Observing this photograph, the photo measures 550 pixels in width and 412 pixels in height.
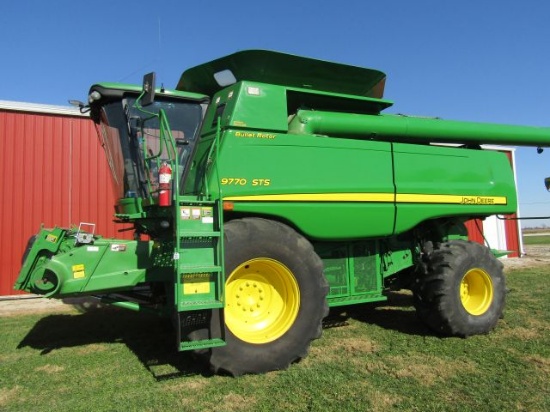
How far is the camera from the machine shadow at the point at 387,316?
5.78 m

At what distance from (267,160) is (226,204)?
25.4 inches

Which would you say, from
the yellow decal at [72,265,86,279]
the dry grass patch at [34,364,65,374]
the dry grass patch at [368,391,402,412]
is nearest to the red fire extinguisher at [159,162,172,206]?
the yellow decal at [72,265,86,279]

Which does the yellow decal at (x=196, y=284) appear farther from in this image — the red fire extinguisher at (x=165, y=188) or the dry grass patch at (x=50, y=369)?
the dry grass patch at (x=50, y=369)

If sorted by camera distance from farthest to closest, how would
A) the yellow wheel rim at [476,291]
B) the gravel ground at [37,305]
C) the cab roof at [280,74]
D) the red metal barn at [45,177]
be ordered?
the red metal barn at [45,177] < the gravel ground at [37,305] < the yellow wheel rim at [476,291] < the cab roof at [280,74]

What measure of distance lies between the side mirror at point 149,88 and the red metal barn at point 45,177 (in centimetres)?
589

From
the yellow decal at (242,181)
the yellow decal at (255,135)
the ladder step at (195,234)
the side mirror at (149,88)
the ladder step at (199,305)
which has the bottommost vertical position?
the ladder step at (199,305)

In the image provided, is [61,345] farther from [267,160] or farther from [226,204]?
[267,160]

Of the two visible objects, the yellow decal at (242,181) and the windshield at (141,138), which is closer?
the yellow decal at (242,181)

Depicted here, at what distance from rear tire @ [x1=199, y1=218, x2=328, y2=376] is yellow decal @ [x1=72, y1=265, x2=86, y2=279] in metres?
1.35

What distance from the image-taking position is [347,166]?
4953mm

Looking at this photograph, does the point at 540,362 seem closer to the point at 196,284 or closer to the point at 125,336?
the point at 196,284

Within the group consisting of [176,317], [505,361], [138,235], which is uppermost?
[138,235]

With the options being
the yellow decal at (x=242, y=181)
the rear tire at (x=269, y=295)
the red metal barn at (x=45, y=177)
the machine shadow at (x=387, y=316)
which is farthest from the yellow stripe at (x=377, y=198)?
the red metal barn at (x=45, y=177)

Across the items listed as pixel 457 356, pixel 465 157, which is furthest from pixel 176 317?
pixel 465 157
